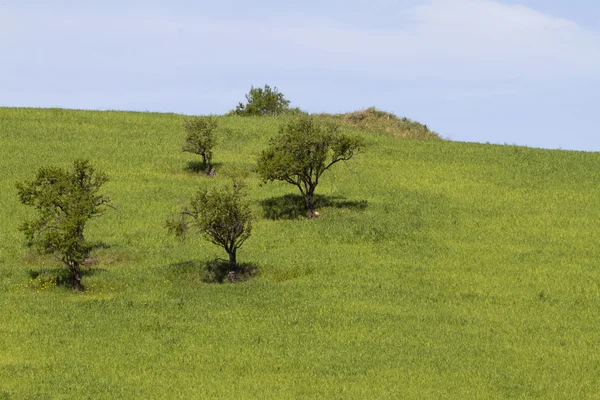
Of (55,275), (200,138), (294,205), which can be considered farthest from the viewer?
(200,138)

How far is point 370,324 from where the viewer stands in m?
37.1

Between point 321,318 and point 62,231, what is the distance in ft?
46.6

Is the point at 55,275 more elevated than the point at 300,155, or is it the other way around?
the point at 300,155

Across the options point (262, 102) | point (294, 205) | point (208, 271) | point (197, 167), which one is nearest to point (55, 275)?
point (208, 271)

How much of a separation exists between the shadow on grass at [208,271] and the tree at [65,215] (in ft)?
16.1

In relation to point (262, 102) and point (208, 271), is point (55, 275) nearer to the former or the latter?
point (208, 271)

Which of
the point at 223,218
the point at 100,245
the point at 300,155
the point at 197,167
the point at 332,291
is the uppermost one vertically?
the point at 300,155

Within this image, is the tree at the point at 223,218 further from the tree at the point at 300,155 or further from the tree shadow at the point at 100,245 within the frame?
the tree at the point at 300,155

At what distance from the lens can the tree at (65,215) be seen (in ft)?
138

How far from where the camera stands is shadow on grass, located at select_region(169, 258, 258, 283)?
4425 centimetres

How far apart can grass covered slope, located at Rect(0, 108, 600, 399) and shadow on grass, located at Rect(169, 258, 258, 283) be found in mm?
203

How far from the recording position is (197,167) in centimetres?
6794

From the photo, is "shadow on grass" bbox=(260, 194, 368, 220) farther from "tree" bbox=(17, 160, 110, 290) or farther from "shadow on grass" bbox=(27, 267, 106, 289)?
"shadow on grass" bbox=(27, 267, 106, 289)

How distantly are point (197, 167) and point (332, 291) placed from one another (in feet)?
93.9
